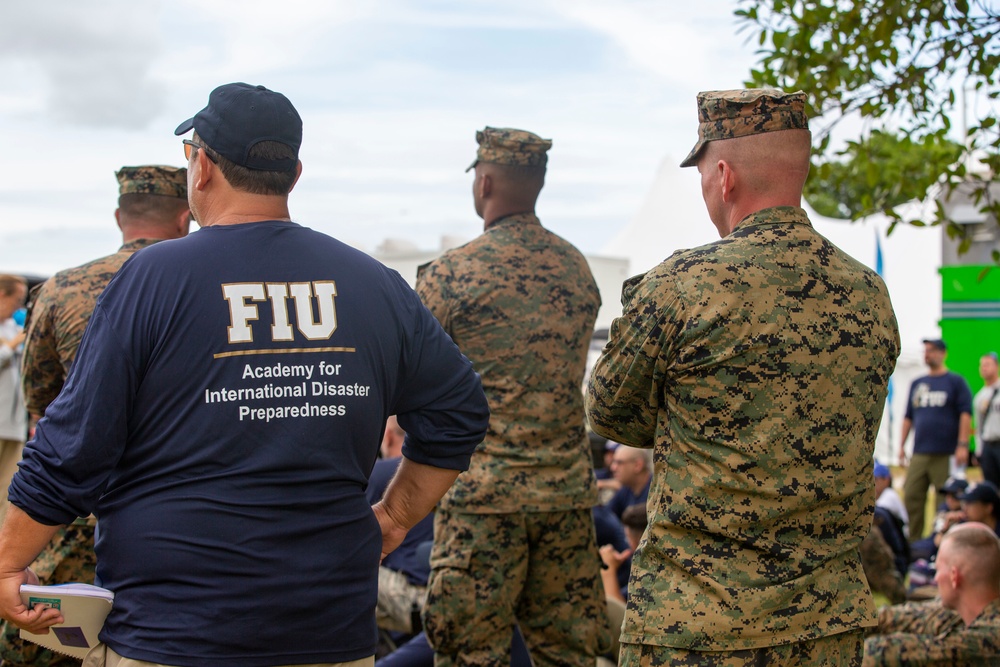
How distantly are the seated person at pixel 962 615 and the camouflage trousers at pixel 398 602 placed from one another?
216cm

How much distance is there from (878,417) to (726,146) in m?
0.80

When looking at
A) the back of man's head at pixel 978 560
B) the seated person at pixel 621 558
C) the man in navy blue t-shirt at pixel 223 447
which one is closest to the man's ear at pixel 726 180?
the man in navy blue t-shirt at pixel 223 447

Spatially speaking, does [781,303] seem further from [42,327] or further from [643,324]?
[42,327]

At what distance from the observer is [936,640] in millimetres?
4488

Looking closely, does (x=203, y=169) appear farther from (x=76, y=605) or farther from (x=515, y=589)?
(x=515, y=589)

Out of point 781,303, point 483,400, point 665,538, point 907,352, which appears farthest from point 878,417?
point 907,352

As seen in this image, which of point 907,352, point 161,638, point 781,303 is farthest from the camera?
point 907,352

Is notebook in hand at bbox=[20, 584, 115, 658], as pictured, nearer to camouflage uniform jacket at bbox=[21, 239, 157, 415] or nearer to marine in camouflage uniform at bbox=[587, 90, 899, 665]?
marine in camouflage uniform at bbox=[587, 90, 899, 665]

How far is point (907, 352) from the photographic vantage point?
62.3 ft

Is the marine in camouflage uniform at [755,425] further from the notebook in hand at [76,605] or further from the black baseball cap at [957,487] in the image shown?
the black baseball cap at [957,487]

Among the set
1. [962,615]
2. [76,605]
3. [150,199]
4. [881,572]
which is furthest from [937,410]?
[76,605]

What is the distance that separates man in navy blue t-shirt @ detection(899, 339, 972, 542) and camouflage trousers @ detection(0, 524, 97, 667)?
9330 millimetres

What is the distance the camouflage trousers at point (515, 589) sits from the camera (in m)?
4.10

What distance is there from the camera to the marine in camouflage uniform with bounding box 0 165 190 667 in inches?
150
